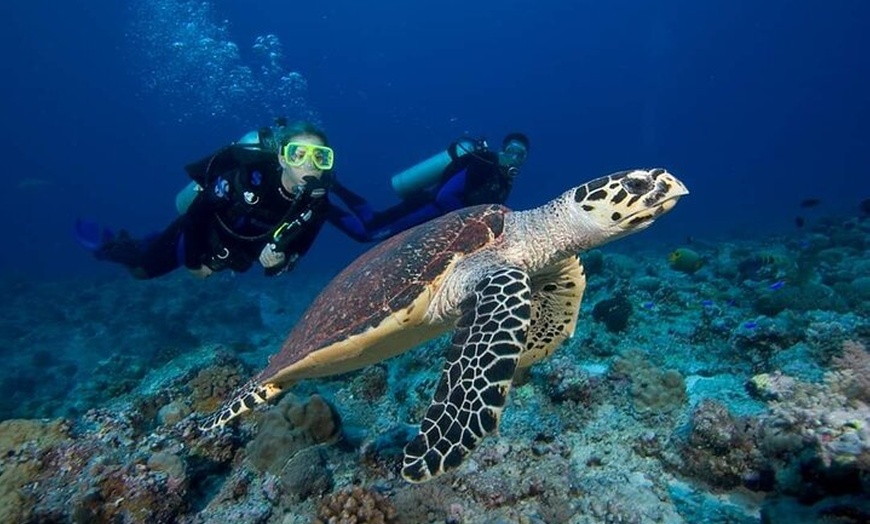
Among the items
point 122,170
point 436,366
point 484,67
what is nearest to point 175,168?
point 122,170

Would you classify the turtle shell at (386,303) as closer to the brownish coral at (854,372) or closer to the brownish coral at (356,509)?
the brownish coral at (356,509)

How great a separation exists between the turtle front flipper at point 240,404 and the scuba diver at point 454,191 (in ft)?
12.5

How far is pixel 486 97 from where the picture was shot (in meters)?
131

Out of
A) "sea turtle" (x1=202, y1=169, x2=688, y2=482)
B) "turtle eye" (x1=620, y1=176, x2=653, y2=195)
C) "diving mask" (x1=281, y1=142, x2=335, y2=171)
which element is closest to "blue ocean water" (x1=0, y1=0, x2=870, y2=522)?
"sea turtle" (x1=202, y1=169, x2=688, y2=482)

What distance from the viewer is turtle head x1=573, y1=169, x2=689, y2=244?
3.27m

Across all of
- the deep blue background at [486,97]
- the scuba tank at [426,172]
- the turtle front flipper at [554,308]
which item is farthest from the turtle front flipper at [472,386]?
the deep blue background at [486,97]

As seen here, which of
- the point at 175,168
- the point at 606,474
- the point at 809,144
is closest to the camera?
the point at 606,474

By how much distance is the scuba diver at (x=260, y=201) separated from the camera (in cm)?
564

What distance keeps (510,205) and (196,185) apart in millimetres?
67996

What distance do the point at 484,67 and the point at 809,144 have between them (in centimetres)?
8338

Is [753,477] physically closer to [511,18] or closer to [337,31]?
[337,31]

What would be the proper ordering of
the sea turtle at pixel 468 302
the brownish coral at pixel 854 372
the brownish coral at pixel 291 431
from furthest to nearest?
1. the brownish coral at pixel 291 431
2. the brownish coral at pixel 854 372
3. the sea turtle at pixel 468 302

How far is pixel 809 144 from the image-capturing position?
11538 cm

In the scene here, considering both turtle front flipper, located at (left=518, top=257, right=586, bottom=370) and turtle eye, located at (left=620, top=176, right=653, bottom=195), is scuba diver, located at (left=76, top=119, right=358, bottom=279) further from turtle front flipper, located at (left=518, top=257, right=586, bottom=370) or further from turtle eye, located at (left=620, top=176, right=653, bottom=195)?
turtle eye, located at (left=620, top=176, right=653, bottom=195)
